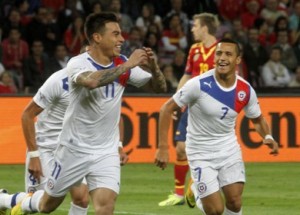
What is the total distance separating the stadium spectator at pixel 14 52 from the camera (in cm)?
2131

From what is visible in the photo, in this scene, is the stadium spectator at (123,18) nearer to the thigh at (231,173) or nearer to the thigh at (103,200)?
the thigh at (231,173)

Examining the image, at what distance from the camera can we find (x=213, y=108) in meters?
10.6

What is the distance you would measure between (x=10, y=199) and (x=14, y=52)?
10505mm

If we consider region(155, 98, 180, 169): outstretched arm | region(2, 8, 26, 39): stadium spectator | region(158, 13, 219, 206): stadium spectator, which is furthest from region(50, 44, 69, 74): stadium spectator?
region(155, 98, 180, 169): outstretched arm

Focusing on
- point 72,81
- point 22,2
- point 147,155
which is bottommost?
point 147,155

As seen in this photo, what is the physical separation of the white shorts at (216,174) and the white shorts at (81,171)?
1159 mm

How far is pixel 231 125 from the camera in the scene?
425 inches

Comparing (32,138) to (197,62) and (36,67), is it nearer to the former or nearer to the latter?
(197,62)

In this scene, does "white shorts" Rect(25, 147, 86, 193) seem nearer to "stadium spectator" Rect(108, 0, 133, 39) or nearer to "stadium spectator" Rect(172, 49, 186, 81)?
"stadium spectator" Rect(172, 49, 186, 81)

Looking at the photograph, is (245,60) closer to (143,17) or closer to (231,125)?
(143,17)

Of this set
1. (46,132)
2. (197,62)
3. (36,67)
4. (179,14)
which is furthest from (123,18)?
(46,132)

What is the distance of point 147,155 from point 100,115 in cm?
912

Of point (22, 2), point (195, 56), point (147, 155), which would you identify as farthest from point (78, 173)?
point (22, 2)

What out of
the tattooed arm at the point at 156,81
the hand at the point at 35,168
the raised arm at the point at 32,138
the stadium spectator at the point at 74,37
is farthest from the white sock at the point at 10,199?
the stadium spectator at the point at 74,37
